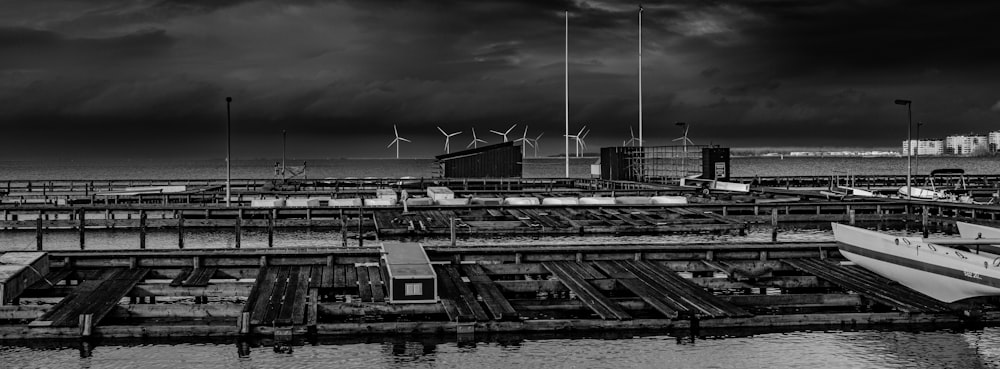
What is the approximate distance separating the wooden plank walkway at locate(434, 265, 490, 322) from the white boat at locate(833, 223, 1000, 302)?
36.4ft

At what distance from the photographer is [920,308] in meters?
23.0

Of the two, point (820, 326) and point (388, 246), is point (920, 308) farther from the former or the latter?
point (388, 246)

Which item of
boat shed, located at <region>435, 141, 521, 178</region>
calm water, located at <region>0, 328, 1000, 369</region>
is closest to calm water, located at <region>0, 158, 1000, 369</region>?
calm water, located at <region>0, 328, 1000, 369</region>

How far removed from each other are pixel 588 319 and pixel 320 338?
19.6 ft

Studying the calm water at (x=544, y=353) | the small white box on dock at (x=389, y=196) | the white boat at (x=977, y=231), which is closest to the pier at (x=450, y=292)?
the calm water at (x=544, y=353)

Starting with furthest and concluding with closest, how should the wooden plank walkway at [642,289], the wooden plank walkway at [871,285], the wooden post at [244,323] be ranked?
the wooden plank walkway at [871,285]
the wooden plank walkway at [642,289]
the wooden post at [244,323]

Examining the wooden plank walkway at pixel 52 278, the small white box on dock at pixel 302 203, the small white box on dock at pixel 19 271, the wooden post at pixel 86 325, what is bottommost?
the wooden post at pixel 86 325

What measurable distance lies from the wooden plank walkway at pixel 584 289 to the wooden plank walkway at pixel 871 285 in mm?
6742

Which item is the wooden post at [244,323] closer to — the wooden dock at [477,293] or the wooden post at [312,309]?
the wooden dock at [477,293]

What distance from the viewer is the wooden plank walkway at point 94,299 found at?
21.0 metres

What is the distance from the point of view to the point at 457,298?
23.7 meters

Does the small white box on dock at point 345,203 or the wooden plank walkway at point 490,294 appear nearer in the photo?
the wooden plank walkway at point 490,294

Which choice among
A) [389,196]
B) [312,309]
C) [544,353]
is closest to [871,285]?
[544,353]

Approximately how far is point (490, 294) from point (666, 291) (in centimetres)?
450
